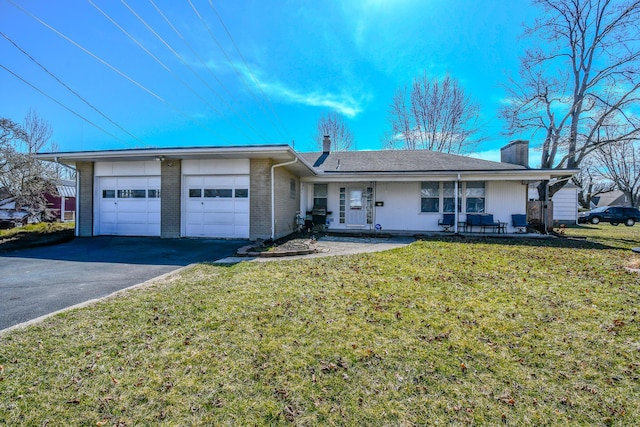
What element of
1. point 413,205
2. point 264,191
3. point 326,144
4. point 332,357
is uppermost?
point 326,144

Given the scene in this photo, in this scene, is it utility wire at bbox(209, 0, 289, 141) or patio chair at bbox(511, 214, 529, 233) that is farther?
patio chair at bbox(511, 214, 529, 233)

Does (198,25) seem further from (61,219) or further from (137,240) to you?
(61,219)

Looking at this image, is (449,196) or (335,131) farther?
(335,131)

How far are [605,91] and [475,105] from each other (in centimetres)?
769

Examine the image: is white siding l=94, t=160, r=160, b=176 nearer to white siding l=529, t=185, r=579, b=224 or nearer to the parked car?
white siding l=529, t=185, r=579, b=224

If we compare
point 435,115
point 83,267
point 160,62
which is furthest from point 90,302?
point 435,115

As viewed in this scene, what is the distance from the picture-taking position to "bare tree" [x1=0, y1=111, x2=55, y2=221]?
11984 mm

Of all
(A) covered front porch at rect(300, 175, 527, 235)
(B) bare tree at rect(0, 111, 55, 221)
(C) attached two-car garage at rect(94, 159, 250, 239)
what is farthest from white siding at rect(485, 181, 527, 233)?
(B) bare tree at rect(0, 111, 55, 221)

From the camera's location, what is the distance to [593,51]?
54.7 ft

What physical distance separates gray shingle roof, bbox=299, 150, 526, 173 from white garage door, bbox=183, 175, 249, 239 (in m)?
3.90

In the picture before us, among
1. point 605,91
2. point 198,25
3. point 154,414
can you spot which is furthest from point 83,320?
point 605,91

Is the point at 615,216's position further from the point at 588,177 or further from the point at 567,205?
the point at 588,177

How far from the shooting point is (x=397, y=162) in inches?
536

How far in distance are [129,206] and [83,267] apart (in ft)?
16.7
